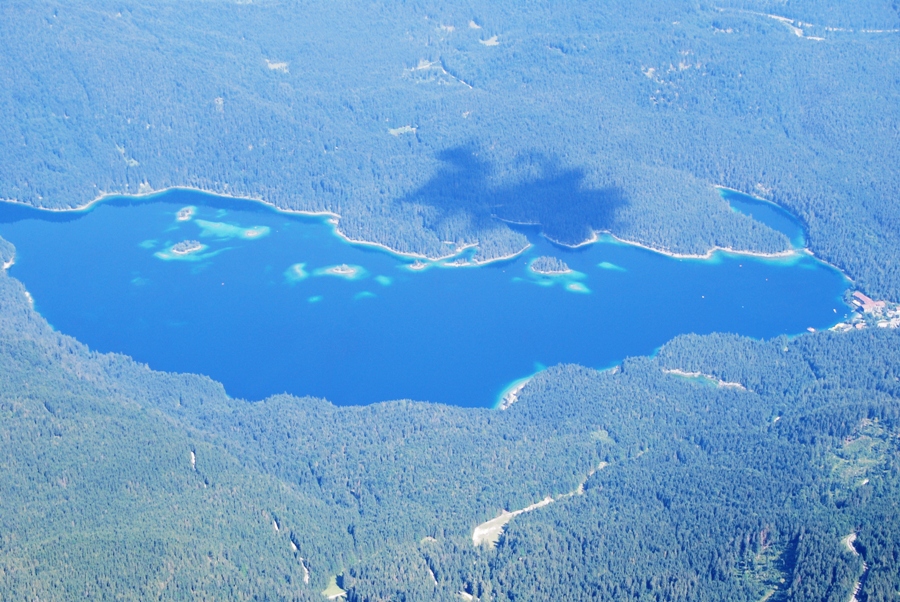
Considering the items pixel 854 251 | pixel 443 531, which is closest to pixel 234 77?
pixel 854 251

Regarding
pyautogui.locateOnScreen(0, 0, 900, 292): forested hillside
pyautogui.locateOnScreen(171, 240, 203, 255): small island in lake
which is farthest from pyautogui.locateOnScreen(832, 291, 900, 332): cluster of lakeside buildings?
pyautogui.locateOnScreen(171, 240, 203, 255): small island in lake

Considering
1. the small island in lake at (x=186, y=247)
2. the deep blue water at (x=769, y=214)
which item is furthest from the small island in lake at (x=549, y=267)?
the small island in lake at (x=186, y=247)

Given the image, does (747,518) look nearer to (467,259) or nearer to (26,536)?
(26,536)

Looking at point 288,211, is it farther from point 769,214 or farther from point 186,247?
point 769,214

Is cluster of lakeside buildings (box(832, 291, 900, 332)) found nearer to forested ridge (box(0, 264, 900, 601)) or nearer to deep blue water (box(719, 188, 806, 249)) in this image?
forested ridge (box(0, 264, 900, 601))

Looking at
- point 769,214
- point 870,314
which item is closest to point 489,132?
point 769,214

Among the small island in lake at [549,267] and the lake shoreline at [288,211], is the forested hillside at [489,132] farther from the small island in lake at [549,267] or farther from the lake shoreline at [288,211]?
the small island in lake at [549,267]

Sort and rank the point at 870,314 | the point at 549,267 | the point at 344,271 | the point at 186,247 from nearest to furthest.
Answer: the point at 870,314 < the point at 344,271 < the point at 549,267 < the point at 186,247
